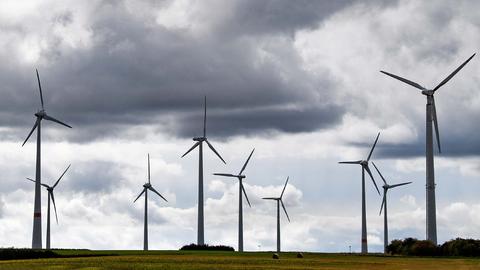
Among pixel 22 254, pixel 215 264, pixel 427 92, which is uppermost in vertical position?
pixel 427 92

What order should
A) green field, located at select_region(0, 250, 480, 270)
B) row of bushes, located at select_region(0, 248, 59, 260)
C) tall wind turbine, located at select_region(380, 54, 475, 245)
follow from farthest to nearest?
tall wind turbine, located at select_region(380, 54, 475, 245), row of bushes, located at select_region(0, 248, 59, 260), green field, located at select_region(0, 250, 480, 270)

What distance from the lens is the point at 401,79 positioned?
195m

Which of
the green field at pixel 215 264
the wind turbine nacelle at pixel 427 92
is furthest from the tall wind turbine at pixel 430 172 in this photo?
the green field at pixel 215 264

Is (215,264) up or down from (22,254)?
down

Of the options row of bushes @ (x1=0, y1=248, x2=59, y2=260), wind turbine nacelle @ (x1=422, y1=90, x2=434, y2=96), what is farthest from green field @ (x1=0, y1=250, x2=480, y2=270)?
wind turbine nacelle @ (x1=422, y1=90, x2=434, y2=96)

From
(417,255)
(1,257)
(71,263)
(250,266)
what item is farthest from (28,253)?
(417,255)

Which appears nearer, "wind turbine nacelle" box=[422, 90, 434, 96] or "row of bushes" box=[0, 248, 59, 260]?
"row of bushes" box=[0, 248, 59, 260]

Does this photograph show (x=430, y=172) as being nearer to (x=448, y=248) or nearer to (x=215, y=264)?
(x=448, y=248)

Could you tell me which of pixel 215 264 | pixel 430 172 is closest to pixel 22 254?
pixel 215 264

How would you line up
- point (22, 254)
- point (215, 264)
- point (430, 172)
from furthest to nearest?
point (430, 172)
point (22, 254)
point (215, 264)

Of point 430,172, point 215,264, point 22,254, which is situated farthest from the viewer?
point 430,172

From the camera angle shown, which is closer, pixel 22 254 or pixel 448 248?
pixel 22 254

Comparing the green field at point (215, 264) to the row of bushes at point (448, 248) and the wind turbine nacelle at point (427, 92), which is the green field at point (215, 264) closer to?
the row of bushes at point (448, 248)

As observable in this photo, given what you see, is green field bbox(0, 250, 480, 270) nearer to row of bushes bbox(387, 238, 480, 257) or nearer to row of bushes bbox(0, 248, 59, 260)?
row of bushes bbox(0, 248, 59, 260)
